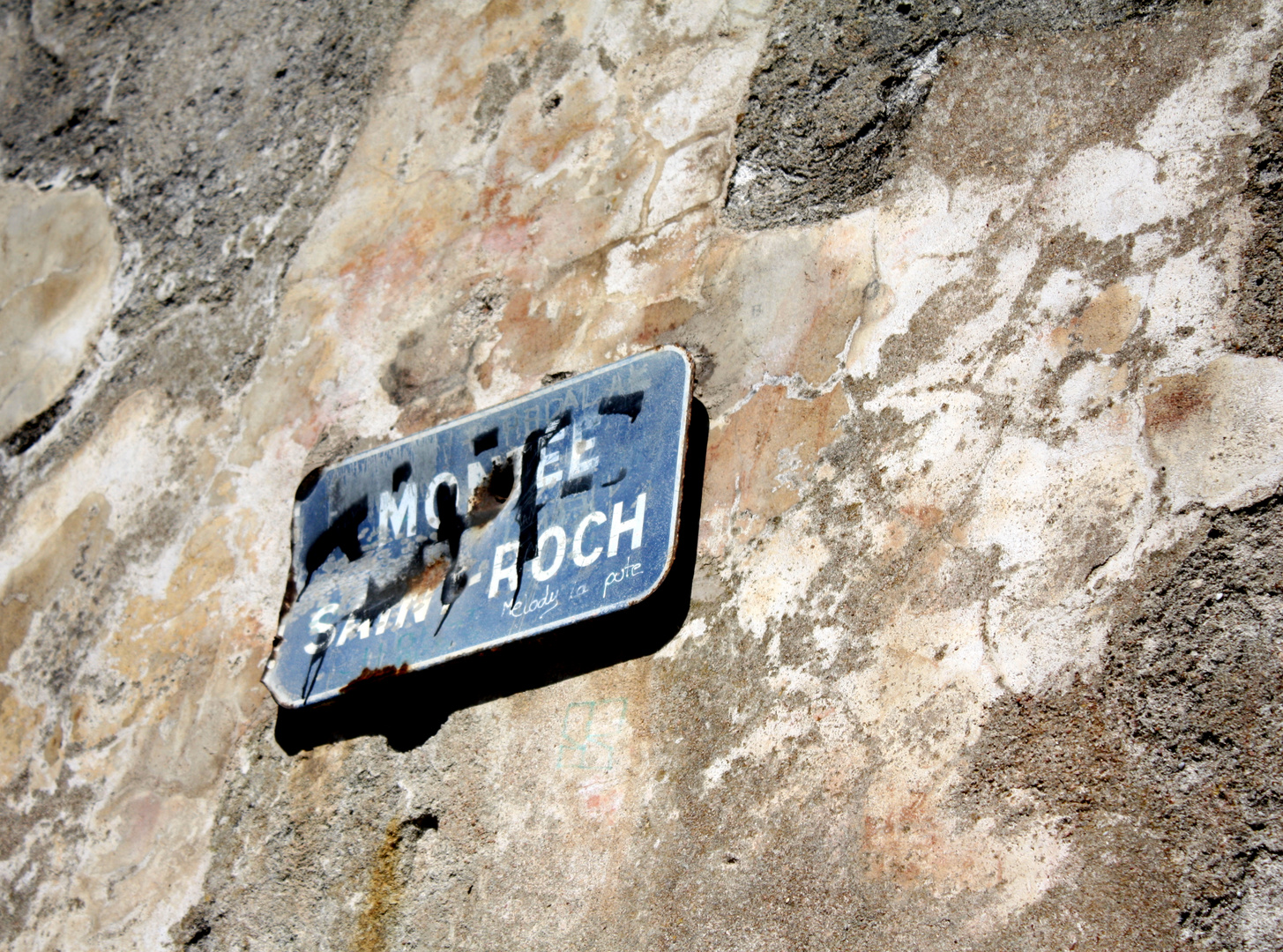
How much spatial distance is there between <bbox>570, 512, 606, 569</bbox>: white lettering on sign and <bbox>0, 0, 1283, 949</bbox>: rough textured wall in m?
0.11

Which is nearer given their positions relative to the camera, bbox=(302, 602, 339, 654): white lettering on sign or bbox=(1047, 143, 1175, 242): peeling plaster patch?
bbox=(1047, 143, 1175, 242): peeling plaster patch

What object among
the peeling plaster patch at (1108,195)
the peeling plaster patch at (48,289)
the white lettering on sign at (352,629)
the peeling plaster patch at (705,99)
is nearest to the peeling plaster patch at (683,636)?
the white lettering on sign at (352,629)

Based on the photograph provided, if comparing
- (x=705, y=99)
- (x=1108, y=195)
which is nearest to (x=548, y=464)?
(x=705, y=99)

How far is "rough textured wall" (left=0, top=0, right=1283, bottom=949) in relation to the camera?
40.1 inches

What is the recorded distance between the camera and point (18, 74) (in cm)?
260

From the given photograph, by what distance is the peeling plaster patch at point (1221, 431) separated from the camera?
1.01 metres

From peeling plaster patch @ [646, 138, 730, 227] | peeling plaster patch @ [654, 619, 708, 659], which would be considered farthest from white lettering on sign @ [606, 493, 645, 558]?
peeling plaster patch @ [646, 138, 730, 227]

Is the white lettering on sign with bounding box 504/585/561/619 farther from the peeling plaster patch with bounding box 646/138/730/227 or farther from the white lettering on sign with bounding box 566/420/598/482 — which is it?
the peeling plaster patch with bounding box 646/138/730/227

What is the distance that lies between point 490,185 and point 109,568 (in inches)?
37.8

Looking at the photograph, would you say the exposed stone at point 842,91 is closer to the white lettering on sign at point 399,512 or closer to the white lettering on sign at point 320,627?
the white lettering on sign at point 399,512

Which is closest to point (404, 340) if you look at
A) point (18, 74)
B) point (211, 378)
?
point (211, 378)

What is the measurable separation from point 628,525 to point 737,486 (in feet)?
0.47

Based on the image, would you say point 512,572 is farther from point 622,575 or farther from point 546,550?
point 622,575

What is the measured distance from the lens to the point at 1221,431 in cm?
104
